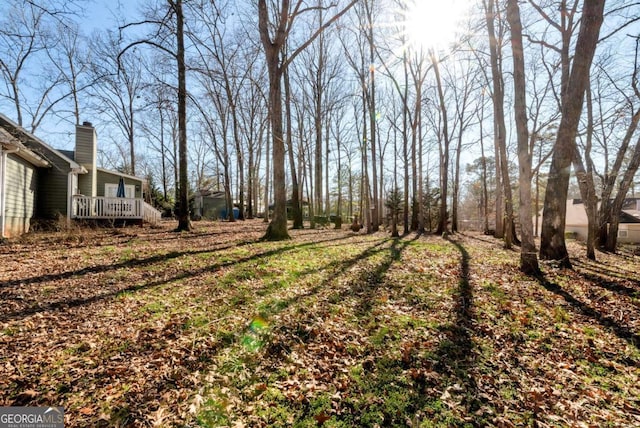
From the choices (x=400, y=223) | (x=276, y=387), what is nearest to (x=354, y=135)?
(x=400, y=223)

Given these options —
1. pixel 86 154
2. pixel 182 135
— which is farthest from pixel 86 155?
pixel 182 135

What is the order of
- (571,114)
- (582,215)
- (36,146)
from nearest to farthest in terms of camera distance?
(571,114)
(36,146)
(582,215)

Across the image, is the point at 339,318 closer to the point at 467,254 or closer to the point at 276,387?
the point at 276,387

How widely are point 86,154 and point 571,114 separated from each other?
19.6 metres

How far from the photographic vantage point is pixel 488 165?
97.8 feet

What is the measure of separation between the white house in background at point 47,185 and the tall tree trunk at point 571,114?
45.7 ft

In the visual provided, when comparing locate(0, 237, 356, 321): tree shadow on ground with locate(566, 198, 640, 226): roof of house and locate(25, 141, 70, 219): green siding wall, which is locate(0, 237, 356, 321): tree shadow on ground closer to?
locate(25, 141, 70, 219): green siding wall

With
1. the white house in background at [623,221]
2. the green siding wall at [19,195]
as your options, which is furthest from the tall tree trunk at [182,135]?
the white house in background at [623,221]

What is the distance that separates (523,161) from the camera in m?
5.66

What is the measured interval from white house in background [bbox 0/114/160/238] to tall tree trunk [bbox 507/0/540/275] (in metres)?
13.2

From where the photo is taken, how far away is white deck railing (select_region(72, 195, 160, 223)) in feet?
40.5

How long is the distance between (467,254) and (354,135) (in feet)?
63.2

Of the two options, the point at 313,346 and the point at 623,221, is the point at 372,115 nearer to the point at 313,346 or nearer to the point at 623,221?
the point at 313,346

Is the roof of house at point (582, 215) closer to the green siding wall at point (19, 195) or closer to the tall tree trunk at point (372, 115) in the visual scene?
the tall tree trunk at point (372, 115)
